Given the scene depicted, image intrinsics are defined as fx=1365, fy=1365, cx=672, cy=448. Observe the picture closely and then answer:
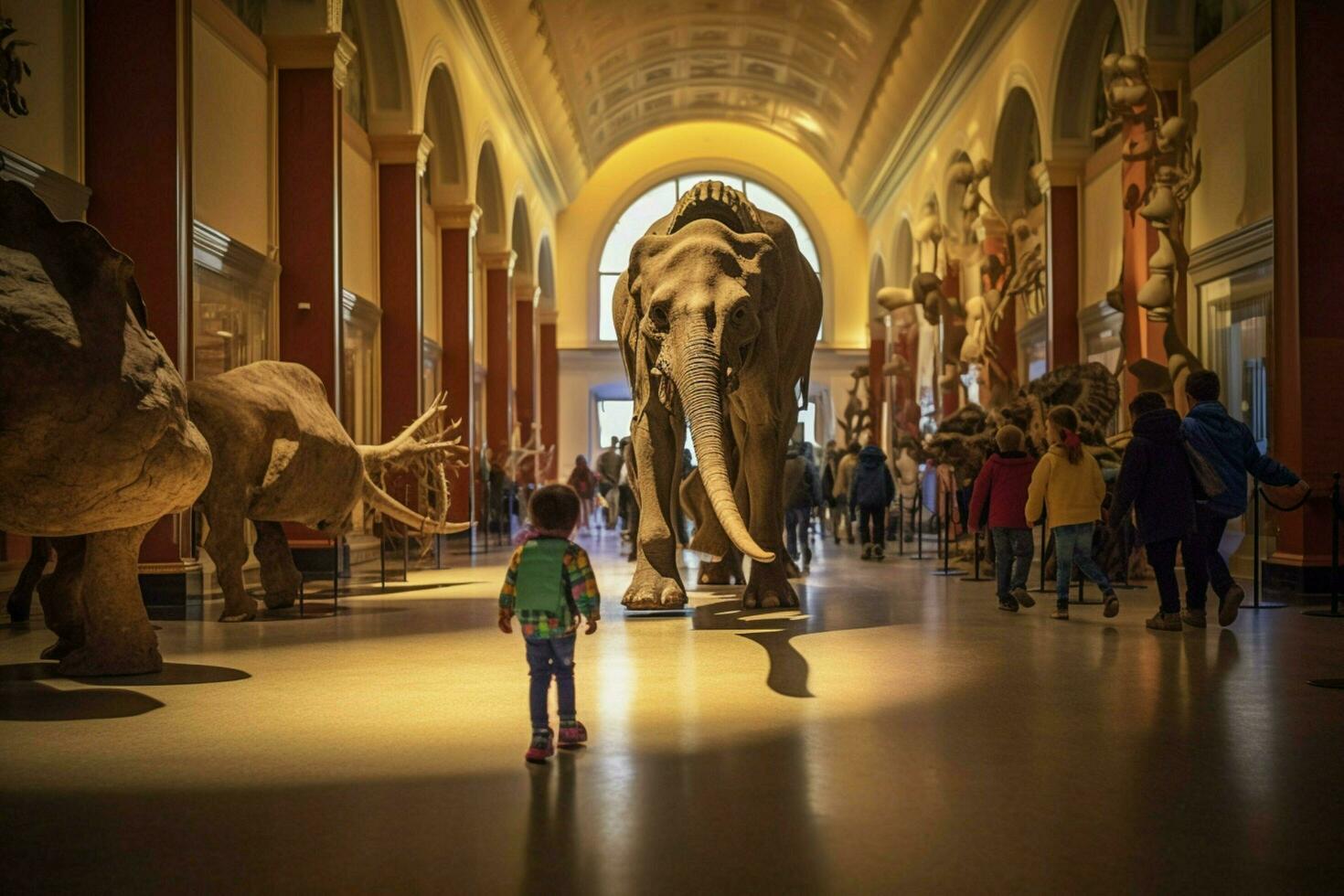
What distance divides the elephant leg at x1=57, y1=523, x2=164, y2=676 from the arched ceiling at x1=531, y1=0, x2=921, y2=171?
70.9 ft

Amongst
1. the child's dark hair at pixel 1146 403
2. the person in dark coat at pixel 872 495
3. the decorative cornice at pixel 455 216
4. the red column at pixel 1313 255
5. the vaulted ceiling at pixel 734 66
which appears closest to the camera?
the child's dark hair at pixel 1146 403

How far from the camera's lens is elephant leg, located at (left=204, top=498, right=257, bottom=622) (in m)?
9.12

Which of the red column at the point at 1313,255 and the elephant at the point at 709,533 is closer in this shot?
the elephant at the point at 709,533

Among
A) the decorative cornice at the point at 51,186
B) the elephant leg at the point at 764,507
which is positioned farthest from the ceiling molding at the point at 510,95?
the elephant leg at the point at 764,507

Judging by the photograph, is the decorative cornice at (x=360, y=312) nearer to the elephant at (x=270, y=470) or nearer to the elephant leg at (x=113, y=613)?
the elephant at (x=270, y=470)

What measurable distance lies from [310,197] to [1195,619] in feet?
34.4

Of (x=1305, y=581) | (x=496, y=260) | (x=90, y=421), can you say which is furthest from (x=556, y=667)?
(x=496, y=260)

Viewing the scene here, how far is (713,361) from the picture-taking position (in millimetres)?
8242

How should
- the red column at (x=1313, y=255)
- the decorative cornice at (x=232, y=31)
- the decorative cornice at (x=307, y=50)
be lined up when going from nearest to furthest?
1. the red column at (x=1313, y=255)
2. the decorative cornice at (x=232, y=31)
3. the decorative cornice at (x=307, y=50)

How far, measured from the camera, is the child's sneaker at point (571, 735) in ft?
15.5

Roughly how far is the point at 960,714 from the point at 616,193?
3938cm

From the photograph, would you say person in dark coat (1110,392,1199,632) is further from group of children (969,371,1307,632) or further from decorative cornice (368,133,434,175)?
decorative cornice (368,133,434,175)

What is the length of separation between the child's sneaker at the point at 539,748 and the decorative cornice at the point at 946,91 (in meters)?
19.8

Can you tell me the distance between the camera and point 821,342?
43.2 meters
